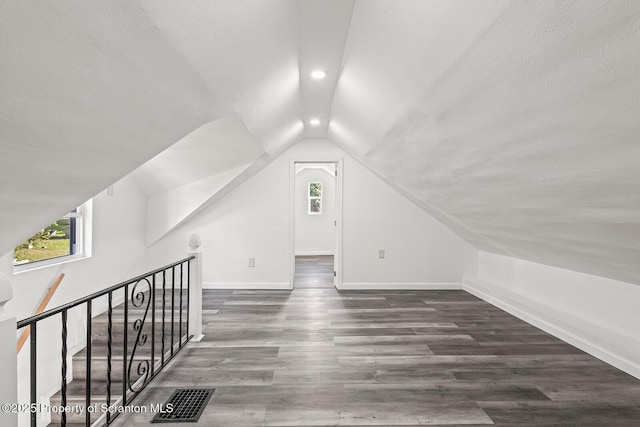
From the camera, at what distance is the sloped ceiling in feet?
3.08

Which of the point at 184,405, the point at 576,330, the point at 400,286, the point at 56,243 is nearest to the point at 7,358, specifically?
the point at 184,405

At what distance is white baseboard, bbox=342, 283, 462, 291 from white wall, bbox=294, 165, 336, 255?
156 inches

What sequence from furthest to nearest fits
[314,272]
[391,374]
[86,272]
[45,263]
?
[314,272], [86,272], [45,263], [391,374]

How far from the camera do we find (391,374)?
241cm

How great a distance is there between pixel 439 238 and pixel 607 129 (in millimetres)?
3948

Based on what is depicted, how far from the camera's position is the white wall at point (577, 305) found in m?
2.54

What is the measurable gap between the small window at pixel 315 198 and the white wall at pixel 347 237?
409 centimetres

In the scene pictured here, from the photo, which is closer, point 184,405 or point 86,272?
point 184,405

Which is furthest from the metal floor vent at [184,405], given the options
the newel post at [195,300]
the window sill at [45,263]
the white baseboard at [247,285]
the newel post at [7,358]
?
the white baseboard at [247,285]

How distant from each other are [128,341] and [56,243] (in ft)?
3.99

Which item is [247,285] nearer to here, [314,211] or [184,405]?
[184,405]

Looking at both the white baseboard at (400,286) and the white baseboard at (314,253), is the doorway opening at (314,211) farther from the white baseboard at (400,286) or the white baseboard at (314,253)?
the white baseboard at (400,286)

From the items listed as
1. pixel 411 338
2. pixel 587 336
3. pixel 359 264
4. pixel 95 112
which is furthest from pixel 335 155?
pixel 95 112

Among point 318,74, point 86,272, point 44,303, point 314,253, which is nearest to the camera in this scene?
point 318,74
